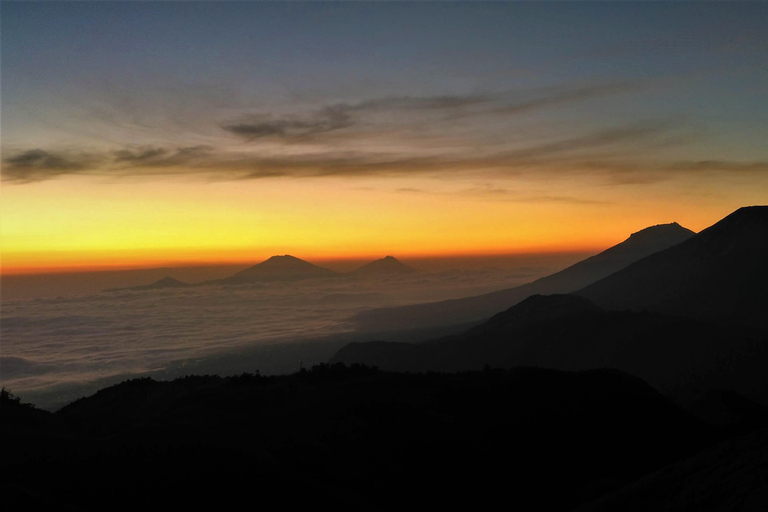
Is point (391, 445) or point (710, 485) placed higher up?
point (710, 485)

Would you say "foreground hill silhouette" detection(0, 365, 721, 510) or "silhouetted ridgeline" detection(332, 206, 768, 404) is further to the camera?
"silhouetted ridgeline" detection(332, 206, 768, 404)

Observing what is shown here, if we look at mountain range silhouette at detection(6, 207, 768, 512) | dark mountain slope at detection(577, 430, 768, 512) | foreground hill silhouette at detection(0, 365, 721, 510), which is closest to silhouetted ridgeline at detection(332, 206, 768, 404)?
mountain range silhouette at detection(6, 207, 768, 512)

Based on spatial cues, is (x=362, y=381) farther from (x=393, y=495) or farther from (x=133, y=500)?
(x=133, y=500)

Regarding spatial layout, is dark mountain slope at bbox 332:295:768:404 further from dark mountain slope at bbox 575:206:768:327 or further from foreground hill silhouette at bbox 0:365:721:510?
foreground hill silhouette at bbox 0:365:721:510

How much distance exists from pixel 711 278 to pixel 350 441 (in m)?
105

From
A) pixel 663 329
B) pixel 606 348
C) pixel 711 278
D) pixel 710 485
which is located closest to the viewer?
pixel 710 485

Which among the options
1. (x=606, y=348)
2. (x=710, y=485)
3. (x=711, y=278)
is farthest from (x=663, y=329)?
(x=710, y=485)

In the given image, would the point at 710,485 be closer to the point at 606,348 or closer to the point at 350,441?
the point at 350,441

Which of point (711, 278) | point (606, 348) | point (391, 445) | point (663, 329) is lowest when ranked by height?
point (606, 348)

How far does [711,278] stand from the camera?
102812 millimetres

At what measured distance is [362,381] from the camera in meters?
31.8

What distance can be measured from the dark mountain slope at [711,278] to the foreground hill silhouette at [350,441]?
231 feet

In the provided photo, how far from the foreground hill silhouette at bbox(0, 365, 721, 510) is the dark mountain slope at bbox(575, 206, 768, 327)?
7046 cm

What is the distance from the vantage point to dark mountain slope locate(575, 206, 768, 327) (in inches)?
3602
